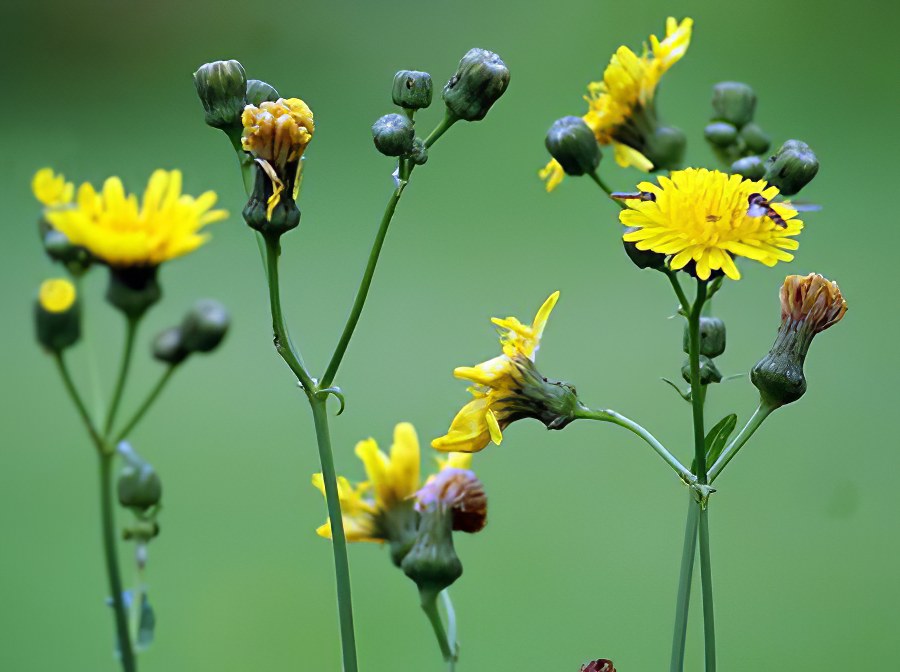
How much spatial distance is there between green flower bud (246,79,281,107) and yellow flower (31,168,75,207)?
74 millimetres

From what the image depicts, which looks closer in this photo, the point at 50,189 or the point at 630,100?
the point at 50,189

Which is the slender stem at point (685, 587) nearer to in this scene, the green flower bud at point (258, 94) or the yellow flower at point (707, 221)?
the yellow flower at point (707, 221)

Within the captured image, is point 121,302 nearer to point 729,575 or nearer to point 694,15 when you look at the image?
point 729,575

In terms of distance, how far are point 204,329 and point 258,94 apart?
98 mm

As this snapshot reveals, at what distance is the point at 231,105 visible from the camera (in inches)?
17.1

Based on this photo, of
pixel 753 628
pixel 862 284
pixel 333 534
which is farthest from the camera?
pixel 862 284

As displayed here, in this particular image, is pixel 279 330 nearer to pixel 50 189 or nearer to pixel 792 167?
pixel 50 189

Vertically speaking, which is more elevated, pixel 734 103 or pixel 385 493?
pixel 734 103

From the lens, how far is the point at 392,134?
1.37ft

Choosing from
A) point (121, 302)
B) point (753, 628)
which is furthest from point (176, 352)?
point (753, 628)

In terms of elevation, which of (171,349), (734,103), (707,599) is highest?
(734,103)

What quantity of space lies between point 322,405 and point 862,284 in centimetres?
196

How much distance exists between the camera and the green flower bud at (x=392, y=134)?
0.42 m

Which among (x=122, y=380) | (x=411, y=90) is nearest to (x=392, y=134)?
(x=411, y=90)
